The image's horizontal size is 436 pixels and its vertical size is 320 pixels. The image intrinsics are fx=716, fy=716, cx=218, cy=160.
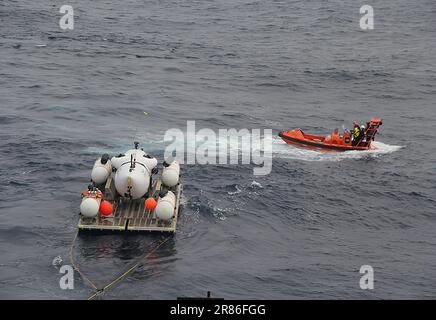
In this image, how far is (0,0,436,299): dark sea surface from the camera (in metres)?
40.9

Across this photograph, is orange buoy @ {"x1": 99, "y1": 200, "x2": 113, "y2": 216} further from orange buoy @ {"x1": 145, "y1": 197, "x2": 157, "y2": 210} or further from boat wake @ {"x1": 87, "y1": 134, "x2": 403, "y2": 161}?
boat wake @ {"x1": 87, "y1": 134, "x2": 403, "y2": 161}

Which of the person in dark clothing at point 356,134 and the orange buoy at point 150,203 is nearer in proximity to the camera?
the orange buoy at point 150,203

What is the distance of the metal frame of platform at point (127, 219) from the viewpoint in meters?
43.1

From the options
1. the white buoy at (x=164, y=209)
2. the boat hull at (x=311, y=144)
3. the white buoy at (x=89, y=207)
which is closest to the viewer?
Answer: the white buoy at (x=89, y=207)

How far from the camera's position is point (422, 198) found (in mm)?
52875

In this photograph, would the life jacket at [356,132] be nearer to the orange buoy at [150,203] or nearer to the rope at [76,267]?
the orange buoy at [150,203]

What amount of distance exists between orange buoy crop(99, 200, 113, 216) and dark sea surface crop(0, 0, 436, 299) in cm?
180

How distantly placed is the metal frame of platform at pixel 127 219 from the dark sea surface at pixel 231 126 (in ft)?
2.74

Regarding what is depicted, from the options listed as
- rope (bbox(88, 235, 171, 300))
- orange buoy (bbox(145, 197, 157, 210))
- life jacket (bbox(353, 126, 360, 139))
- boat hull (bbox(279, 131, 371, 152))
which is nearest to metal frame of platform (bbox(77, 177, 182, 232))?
orange buoy (bbox(145, 197, 157, 210))

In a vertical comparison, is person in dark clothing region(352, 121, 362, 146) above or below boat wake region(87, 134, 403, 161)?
above

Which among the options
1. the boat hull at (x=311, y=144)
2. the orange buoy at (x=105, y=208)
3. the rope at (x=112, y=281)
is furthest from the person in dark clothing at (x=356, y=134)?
the orange buoy at (x=105, y=208)

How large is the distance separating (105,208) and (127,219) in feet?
4.94
